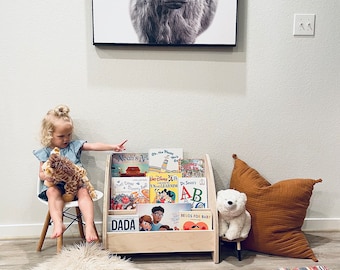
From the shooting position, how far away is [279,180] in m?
2.22

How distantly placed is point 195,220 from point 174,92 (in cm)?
67

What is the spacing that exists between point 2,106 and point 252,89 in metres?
1.30

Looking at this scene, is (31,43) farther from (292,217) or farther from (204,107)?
(292,217)

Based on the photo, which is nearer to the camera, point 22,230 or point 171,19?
point 171,19

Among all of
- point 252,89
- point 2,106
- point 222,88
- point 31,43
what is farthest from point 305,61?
point 2,106

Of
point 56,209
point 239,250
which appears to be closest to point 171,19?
point 56,209

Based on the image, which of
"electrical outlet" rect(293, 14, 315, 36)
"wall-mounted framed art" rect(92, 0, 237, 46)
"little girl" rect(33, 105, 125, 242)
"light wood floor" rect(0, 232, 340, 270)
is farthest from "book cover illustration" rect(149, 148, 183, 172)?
"electrical outlet" rect(293, 14, 315, 36)

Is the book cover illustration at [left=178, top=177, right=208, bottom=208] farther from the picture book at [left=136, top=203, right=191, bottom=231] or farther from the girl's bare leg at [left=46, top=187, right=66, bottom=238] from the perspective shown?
the girl's bare leg at [left=46, top=187, right=66, bottom=238]

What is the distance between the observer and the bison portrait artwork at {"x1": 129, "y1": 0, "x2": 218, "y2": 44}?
1995 millimetres

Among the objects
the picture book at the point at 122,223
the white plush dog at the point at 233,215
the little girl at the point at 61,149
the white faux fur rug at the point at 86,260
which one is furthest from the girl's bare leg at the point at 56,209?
the white plush dog at the point at 233,215

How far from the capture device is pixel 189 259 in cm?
193

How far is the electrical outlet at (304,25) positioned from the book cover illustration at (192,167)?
0.85 meters

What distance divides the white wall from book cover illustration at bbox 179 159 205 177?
5 cm

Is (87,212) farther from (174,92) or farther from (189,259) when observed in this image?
(174,92)
